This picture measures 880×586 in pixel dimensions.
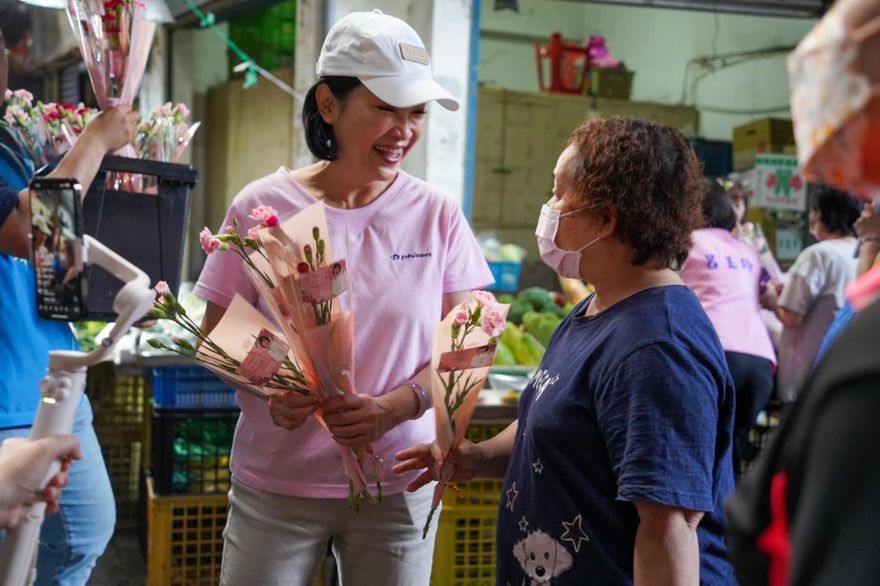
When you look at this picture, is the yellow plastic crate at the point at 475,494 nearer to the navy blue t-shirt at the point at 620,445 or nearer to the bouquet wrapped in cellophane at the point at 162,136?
the bouquet wrapped in cellophane at the point at 162,136

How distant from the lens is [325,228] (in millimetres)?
1896

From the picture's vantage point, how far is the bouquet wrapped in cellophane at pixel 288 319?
6.16 ft

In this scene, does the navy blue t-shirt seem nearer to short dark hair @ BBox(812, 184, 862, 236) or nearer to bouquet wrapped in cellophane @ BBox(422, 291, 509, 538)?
bouquet wrapped in cellophane @ BBox(422, 291, 509, 538)

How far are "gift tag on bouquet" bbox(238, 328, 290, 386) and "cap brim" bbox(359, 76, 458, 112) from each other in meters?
0.56

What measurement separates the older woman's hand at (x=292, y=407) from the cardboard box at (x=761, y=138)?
20.9 feet

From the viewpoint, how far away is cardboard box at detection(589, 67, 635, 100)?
930cm

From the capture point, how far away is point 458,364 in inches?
78.7

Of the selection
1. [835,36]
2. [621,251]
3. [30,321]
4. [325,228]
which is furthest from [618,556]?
[30,321]

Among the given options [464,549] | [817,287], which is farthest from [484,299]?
[817,287]

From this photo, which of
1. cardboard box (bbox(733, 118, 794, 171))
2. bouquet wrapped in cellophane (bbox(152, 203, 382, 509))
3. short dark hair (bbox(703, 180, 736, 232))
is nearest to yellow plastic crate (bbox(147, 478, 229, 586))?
bouquet wrapped in cellophane (bbox(152, 203, 382, 509))

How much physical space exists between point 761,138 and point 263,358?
21.7 ft

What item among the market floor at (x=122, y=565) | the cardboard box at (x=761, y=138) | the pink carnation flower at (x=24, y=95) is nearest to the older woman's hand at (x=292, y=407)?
the pink carnation flower at (x=24, y=95)

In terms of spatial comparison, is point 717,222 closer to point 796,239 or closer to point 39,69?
point 796,239

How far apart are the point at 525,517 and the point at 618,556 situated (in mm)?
182
